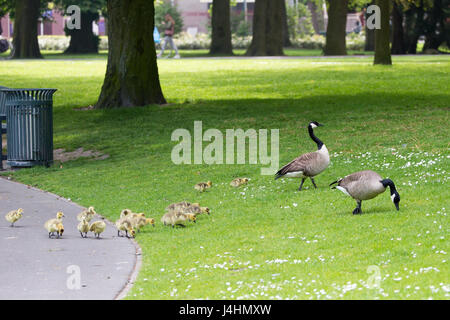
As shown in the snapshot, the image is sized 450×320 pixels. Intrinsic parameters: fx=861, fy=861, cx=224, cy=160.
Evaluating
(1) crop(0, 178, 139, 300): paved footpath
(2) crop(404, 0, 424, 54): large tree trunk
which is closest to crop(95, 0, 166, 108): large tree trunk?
(1) crop(0, 178, 139, 300): paved footpath

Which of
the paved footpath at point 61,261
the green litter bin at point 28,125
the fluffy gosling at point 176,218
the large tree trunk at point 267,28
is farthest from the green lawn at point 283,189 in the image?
the large tree trunk at point 267,28

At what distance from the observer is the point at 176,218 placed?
11.5 metres

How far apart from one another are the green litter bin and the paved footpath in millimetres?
4264

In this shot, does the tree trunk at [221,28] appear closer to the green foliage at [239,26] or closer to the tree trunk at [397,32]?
the tree trunk at [397,32]

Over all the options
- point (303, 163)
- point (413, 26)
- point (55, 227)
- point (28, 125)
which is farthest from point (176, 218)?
point (413, 26)

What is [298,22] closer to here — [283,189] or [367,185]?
[283,189]

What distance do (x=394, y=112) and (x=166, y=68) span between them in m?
23.4

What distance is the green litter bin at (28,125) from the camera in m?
17.1

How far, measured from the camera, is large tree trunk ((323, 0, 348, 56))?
50.0 m

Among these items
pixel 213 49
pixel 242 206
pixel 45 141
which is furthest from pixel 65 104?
pixel 213 49

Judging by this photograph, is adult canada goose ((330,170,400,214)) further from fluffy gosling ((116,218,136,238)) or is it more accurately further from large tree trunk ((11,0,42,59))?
large tree trunk ((11,0,42,59))

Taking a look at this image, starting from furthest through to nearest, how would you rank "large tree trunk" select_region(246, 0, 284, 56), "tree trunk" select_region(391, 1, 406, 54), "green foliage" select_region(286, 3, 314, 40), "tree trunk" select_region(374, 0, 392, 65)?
"green foliage" select_region(286, 3, 314, 40) < "tree trunk" select_region(391, 1, 406, 54) < "large tree trunk" select_region(246, 0, 284, 56) < "tree trunk" select_region(374, 0, 392, 65)

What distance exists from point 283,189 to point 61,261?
4902mm
